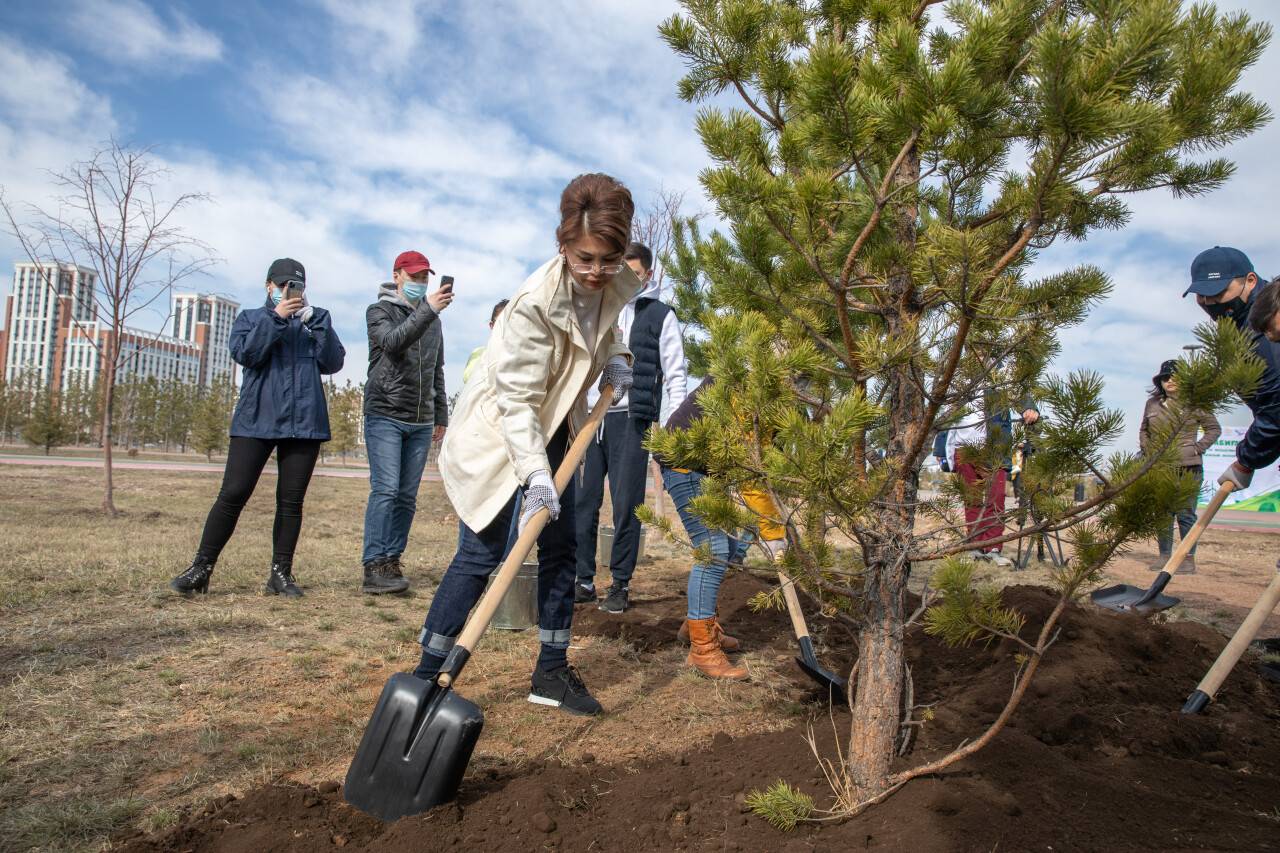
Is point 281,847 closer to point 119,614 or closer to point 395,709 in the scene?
point 395,709

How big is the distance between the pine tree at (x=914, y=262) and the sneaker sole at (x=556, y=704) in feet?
3.32

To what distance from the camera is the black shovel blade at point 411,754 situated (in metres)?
1.85

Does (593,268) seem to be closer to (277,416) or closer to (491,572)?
(491,572)

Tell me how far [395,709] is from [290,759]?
50 centimetres

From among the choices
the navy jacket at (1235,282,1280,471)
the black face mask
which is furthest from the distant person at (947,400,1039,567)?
the black face mask

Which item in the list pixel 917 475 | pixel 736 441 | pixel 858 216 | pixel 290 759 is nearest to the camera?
pixel 736 441

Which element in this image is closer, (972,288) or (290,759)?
(972,288)

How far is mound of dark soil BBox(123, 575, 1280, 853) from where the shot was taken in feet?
5.62

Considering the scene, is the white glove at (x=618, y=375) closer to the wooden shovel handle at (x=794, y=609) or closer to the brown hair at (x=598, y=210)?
the brown hair at (x=598, y=210)

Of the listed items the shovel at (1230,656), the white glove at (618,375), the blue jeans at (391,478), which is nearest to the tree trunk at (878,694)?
the white glove at (618,375)

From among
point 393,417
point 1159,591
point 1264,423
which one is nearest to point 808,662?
point 1264,423

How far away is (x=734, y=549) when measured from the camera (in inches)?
140

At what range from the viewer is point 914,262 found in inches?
66.9

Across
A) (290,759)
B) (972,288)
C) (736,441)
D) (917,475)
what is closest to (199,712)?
(290,759)
